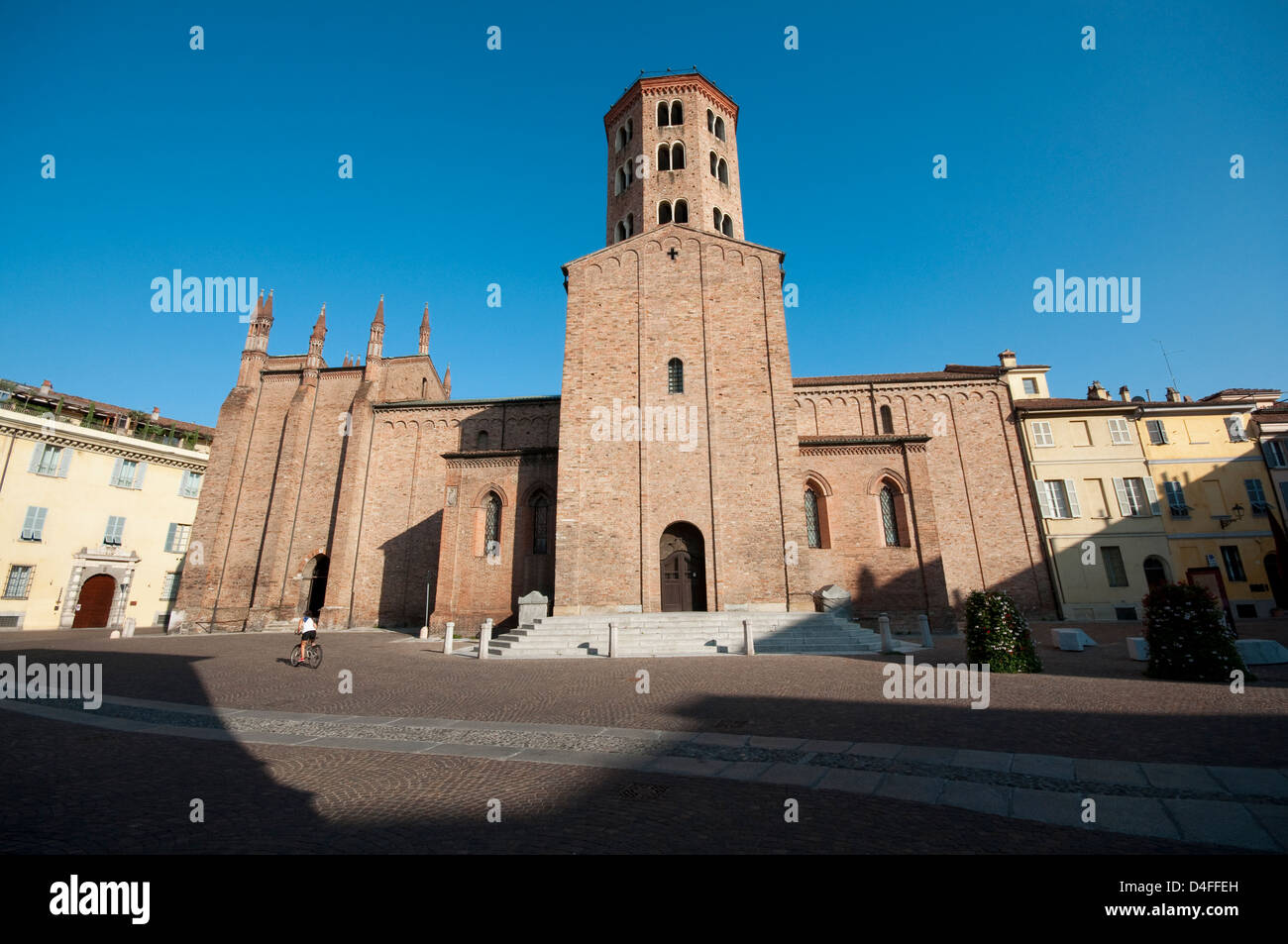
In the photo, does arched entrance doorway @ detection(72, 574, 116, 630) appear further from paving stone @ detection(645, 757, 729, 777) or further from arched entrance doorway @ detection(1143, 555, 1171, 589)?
arched entrance doorway @ detection(1143, 555, 1171, 589)

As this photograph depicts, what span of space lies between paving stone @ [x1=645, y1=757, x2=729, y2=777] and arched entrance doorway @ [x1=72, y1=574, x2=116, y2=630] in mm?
35423

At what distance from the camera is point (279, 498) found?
26.7 metres

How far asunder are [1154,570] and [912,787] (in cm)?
2788

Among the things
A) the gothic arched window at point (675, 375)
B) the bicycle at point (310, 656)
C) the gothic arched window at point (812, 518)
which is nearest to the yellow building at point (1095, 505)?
the gothic arched window at point (812, 518)

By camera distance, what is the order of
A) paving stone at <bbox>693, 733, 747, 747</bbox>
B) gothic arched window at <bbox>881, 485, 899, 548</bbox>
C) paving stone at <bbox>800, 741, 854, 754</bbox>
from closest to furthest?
paving stone at <bbox>800, 741, 854, 754</bbox> < paving stone at <bbox>693, 733, 747, 747</bbox> < gothic arched window at <bbox>881, 485, 899, 548</bbox>

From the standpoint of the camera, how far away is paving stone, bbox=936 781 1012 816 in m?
4.25

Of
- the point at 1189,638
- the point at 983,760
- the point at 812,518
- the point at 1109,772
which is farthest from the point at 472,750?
the point at 812,518

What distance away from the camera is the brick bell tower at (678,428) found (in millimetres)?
18344

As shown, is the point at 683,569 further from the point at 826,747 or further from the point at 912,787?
the point at 912,787

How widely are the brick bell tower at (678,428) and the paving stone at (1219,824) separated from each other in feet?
44.3

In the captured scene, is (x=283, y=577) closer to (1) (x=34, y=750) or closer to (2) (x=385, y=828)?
(1) (x=34, y=750)

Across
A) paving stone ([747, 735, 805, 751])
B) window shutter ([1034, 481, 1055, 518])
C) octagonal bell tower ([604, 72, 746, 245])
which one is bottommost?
paving stone ([747, 735, 805, 751])

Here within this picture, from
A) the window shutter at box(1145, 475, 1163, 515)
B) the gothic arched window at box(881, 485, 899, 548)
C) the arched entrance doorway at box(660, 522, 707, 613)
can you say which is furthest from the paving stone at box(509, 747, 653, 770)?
the window shutter at box(1145, 475, 1163, 515)

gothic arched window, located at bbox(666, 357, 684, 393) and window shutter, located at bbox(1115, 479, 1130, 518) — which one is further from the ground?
gothic arched window, located at bbox(666, 357, 684, 393)
